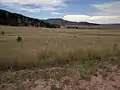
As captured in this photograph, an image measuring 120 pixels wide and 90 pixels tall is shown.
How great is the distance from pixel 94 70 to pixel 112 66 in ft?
3.95

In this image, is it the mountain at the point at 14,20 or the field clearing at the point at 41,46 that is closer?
the field clearing at the point at 41,46

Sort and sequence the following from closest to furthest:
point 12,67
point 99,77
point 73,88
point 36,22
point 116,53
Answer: point 73,88 < point 99,77 < point 12,67 < point 116,53 < point 36,22

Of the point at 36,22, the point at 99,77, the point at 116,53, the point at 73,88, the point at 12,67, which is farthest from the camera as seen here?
the point at 36,22

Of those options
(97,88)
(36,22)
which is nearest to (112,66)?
(97,88)

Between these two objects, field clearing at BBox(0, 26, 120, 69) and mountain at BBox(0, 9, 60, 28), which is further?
mountain at BBox(0, 9, 60, 28)

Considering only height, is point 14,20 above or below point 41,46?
below

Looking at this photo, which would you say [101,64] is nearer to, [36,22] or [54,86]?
[54,86]

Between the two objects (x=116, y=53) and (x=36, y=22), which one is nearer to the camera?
(x=116, y=53)

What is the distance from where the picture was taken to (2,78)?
8.77 meters

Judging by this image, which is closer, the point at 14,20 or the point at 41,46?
the point at 41,46

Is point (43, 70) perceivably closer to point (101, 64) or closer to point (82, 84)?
point (82, 84)

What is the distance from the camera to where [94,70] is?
9773 millimetres

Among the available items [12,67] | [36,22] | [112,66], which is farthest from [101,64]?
[36,22]

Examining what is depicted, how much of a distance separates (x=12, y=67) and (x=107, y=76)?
3.98 metres
